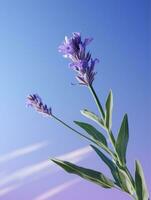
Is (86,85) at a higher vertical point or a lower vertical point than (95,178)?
higher

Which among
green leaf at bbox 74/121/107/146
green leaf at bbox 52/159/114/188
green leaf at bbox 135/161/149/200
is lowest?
green leaf at bbox 135/161/149/200

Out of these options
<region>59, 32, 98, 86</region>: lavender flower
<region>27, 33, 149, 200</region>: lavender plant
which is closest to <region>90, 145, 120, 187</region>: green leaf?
<region>27, 33, 149, 200</region>: lavender plant

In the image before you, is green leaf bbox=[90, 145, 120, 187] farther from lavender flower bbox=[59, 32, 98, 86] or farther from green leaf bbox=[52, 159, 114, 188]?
lavender flower bbox=[59, 32, 98, 86]

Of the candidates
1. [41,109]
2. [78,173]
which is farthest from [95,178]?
[41,109]

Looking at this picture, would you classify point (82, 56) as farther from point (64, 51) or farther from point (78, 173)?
point (78, 173)

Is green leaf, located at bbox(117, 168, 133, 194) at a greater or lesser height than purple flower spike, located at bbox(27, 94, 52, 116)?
lesser

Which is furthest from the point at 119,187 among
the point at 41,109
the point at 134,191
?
the point at 41,109
